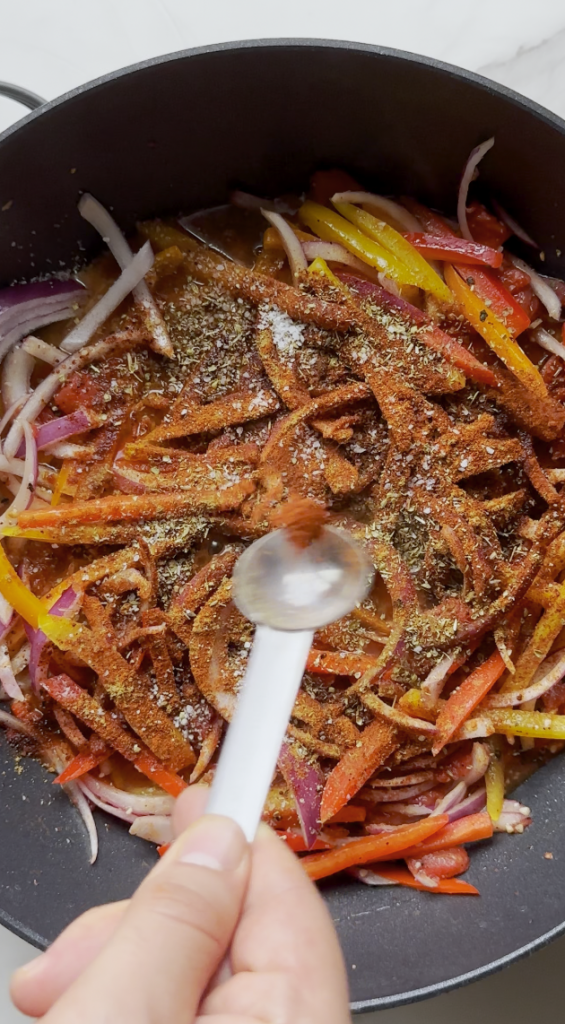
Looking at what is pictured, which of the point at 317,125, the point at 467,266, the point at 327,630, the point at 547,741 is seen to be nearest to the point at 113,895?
the point at 327,630

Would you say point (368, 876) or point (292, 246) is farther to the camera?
point (292, 246)

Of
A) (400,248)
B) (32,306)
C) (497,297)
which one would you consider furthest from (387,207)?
(32,306)

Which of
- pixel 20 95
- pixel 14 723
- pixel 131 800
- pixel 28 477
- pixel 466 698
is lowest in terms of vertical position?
pixel 466 698

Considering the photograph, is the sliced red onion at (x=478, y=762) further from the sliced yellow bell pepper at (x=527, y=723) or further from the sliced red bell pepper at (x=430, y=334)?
the sliced red bell pepper at (x=430, y=334)

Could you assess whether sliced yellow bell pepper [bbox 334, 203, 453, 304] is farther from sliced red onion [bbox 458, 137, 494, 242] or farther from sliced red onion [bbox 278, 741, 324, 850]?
sliced red onion [bbox 278, 741, 324, 850]

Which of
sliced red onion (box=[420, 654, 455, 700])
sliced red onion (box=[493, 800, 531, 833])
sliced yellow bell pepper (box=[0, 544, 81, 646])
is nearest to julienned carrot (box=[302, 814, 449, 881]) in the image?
sliced red onion (box=[493, 800, 531, 833])

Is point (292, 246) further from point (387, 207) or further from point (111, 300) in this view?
point (111, 300)
